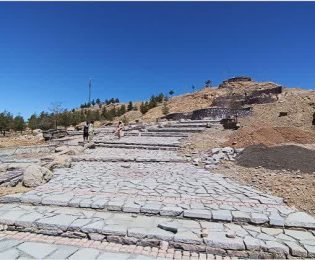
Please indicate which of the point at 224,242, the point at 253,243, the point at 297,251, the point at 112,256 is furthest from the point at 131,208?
the point at 297,251

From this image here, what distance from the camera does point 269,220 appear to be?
5.09 m

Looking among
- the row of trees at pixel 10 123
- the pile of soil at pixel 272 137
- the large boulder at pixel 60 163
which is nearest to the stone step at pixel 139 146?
the pile of soil at pixel 272 137

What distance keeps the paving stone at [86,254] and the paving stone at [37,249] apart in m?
0.40

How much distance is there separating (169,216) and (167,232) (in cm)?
65

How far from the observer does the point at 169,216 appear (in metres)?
5.43

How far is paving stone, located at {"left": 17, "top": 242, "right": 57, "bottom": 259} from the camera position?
4.24 metres

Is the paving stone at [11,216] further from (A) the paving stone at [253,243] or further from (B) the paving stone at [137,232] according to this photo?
(A) the paving stone at [253,243]

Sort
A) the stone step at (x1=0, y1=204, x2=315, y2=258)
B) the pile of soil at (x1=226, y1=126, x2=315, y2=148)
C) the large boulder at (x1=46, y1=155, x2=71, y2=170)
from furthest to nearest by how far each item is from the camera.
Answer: the pile of soil at (x1=226, y1=126, x2=315, y2=148) < the large boulder at (x1=46, y1=155, x2=71, y2=170) < the stone step at (x1=0, y1=204, x2=315, y2=258)

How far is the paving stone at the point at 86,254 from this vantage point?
165 inches

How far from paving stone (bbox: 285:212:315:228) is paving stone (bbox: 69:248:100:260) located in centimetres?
317

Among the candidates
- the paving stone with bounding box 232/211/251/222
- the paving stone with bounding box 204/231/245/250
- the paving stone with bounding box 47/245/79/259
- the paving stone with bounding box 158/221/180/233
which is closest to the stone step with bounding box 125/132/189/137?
the paving stone with bounding box 232/211/251/222

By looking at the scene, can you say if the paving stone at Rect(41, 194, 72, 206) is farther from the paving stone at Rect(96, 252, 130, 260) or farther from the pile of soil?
the pile of soil

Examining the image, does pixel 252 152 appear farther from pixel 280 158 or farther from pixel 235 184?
pixel 235 184

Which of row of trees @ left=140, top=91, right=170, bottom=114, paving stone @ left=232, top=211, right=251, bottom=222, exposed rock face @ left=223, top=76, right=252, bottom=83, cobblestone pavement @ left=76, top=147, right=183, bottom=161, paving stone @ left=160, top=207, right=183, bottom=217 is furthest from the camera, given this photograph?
exposed rock face @ left=223, top=76, right=252, bottom=83
